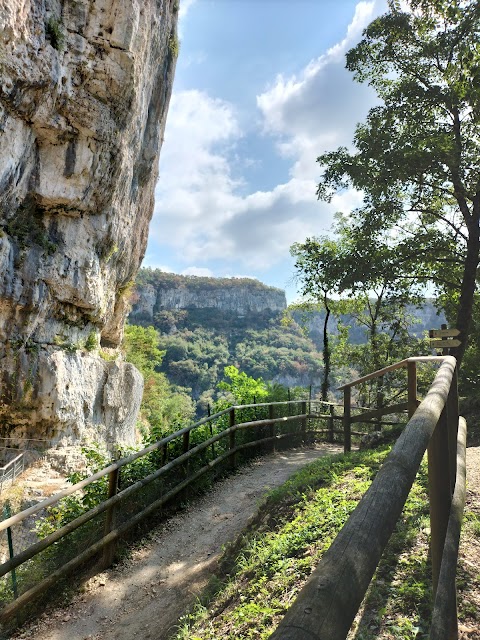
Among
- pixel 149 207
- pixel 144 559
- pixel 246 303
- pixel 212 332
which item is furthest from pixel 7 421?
pixel 246 303

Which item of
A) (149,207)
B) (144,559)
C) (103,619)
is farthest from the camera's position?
(149,207)

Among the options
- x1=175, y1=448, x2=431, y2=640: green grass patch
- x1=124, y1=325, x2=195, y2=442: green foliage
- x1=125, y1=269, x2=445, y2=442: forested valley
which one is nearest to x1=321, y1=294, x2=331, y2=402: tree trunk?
x1=125, y1=269, x2=445, y2=442: forested valley

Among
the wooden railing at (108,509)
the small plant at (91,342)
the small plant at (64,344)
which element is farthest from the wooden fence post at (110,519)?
the small plant at (91,342)

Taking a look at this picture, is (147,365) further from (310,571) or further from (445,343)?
(310,571)

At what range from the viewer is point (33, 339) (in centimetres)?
1207

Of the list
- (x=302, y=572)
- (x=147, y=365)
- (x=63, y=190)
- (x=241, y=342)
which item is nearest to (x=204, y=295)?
(x=241, y=342)

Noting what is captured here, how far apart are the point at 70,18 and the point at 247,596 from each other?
14871mm

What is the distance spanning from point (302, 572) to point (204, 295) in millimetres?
114378

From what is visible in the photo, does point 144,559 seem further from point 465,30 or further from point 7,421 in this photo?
point 465,30

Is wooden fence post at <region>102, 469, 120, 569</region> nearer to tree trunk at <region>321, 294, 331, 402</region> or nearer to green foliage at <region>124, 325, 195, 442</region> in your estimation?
tree trunk at <region>321, 294, 331, 402</region>

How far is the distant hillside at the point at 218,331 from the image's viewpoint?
249 ft

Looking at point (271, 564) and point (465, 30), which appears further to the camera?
point (465, 30)

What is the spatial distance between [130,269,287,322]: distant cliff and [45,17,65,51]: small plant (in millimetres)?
86129

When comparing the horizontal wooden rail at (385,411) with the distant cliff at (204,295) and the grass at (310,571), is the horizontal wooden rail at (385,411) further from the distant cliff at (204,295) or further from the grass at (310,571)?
the distant cliff at (204,295)
